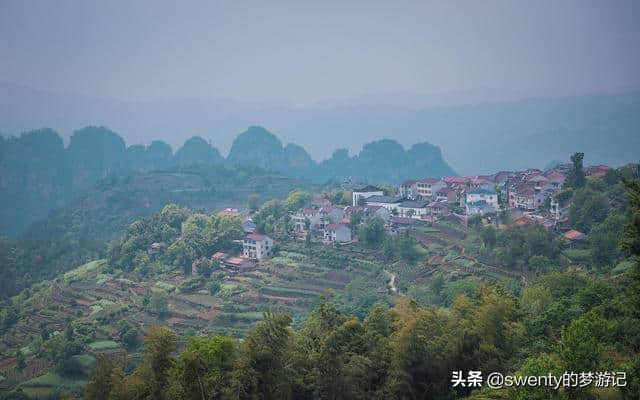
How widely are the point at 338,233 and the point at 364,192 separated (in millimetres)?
4454

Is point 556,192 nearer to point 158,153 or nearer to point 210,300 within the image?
point 210,300

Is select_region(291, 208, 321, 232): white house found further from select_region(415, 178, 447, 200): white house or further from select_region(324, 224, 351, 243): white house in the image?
select_region(415, 178, 447, 200): white house

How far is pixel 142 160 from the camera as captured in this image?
61.6 metres

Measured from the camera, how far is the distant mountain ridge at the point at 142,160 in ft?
188

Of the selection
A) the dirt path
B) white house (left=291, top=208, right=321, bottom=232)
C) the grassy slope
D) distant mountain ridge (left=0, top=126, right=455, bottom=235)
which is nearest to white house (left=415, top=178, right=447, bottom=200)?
the grassy slope

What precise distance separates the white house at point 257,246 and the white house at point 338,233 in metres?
2.31

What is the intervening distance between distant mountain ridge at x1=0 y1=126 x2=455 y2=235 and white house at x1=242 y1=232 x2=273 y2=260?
33.6 metres

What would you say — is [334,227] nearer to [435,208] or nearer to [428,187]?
[435,208]

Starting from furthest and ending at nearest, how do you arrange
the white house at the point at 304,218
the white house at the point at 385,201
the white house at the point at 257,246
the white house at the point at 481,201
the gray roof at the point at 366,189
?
the gray roof at the point at 366,189 < the white house at the point at 385,201 < the white house at the point at 304,218 < the white house at the point at 257,246 < the white house at the point at 481,201

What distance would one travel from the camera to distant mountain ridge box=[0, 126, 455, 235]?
57.2 meters

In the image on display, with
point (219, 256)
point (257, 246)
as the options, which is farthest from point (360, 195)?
point (219, 256)

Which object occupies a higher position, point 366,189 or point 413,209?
point 366,189

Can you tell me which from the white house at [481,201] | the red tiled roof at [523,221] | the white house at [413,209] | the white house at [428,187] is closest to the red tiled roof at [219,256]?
the white house at [413,209]

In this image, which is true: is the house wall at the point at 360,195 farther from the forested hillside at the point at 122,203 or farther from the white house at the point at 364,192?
the forested hillside at the point at 122,203
